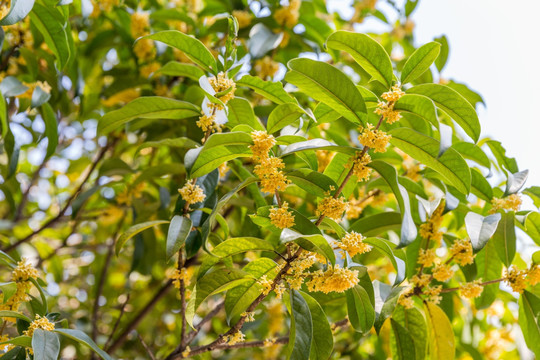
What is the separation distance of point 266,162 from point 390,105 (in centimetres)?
31

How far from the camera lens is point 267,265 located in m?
1.18

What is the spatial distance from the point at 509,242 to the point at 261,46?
1.04 m

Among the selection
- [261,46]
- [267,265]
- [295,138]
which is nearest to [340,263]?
[267,265]

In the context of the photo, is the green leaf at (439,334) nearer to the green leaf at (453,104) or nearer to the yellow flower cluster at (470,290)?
the yellow flower cluster at (470,290)

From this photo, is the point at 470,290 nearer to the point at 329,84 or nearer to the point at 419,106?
the point at 419,106

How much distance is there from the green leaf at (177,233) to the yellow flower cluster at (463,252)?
728mm

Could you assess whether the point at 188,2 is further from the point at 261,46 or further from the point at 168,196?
the point at 168,196

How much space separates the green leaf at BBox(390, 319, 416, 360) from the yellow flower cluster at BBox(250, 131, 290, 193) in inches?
23.5

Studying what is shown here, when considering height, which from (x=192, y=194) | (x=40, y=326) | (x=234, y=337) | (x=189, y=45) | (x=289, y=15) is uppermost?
(x=289, y=15)

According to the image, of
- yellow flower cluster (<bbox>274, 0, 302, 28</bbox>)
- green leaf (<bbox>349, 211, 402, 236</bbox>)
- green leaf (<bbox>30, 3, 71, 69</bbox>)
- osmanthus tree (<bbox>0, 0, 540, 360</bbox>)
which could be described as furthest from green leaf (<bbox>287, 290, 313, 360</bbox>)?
yellow flower cluster (<bbox>274, 0, 302, 28</bbox>)

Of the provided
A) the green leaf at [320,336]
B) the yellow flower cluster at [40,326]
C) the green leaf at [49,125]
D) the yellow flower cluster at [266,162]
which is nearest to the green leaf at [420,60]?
the yellow flower cluster at [266,162]

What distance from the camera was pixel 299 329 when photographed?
1125mm

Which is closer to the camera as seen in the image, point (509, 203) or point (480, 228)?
point (480, 228)

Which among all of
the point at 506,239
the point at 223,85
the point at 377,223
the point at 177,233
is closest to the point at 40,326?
the point at 177,233
